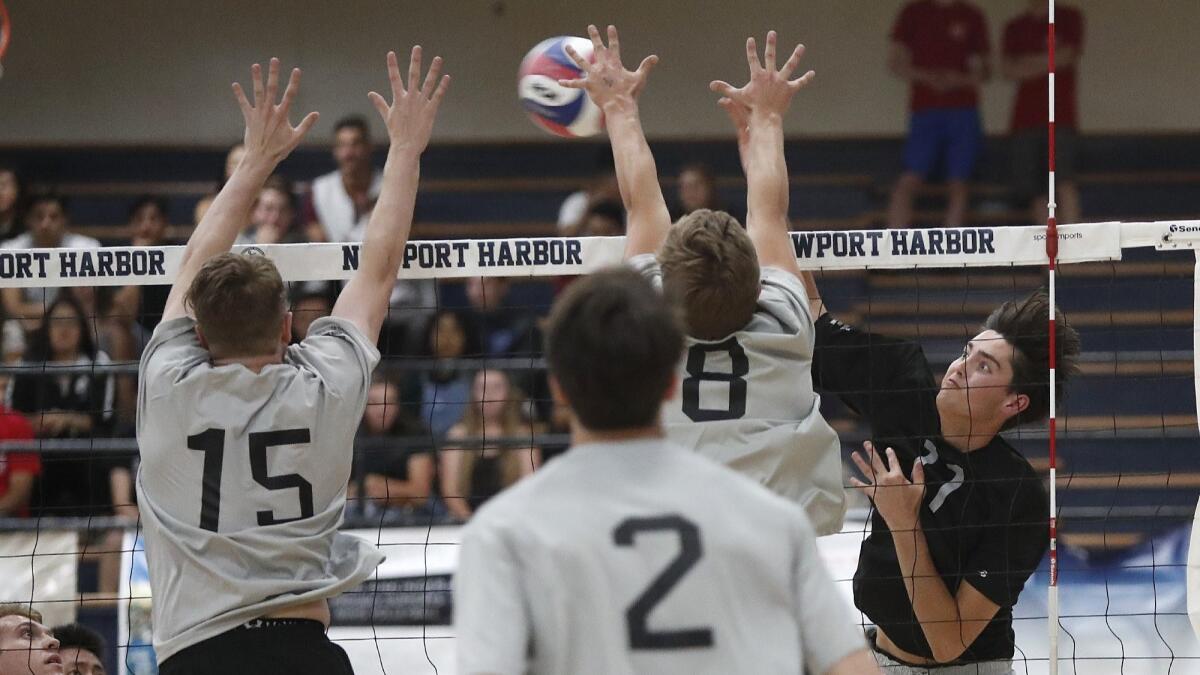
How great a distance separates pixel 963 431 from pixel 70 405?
5488mm

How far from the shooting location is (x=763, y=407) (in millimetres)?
3635

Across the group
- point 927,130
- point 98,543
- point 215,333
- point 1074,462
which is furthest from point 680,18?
point 215,333

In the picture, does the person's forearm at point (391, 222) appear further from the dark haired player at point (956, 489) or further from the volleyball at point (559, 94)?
the dark haired player at point (956, 489)

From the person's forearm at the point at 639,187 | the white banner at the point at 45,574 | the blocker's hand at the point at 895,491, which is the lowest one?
the white banner at the point at 45,574

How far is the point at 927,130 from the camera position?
11.4m

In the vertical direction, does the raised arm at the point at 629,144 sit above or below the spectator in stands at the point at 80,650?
above

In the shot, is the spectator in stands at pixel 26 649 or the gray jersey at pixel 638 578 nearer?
the gray jersey at pixel 638 578

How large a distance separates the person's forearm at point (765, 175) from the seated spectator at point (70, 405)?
5.11 meters

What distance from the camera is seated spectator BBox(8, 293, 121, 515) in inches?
330

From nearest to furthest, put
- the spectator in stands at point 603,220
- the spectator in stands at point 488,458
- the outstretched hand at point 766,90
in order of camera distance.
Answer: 1. the outstretched hand at point 766,90
2. the spectator in stands at point 488,458
3. the spectator in stands at point 603,220

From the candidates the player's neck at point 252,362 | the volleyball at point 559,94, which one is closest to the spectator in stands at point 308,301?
the volleyball at point 559,94

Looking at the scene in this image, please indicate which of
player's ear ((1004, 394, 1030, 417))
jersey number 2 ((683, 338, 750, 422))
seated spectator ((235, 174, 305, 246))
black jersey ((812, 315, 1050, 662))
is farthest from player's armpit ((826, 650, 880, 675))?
seated spectator ((235, 174, 305, 246))

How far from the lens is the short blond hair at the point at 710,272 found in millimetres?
3479

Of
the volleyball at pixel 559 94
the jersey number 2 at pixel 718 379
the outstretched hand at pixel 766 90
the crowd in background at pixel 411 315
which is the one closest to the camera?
the jersey number 2 at pixel 718 379
